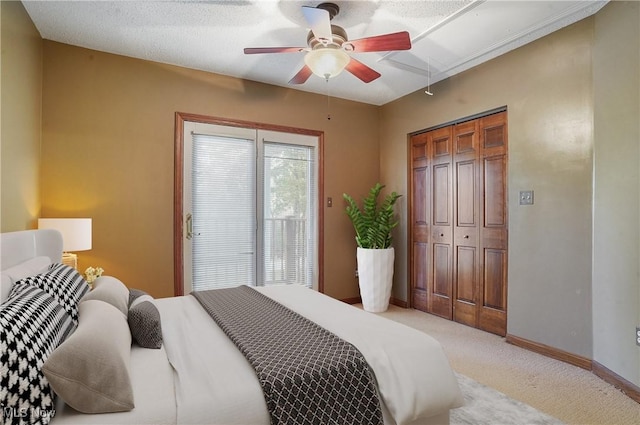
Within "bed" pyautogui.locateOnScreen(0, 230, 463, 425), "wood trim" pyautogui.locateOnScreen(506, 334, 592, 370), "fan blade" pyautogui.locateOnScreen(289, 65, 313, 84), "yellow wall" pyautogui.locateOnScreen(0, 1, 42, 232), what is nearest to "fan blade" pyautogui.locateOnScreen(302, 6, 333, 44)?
"fan blade" pyautogui.locateOnScreen(289, 65, 313, 84)

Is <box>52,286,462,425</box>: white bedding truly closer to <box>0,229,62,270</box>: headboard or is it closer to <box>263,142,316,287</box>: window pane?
<box>0,229,62,270</box>: headboard

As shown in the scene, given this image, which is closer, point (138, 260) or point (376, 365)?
point (376, 365)

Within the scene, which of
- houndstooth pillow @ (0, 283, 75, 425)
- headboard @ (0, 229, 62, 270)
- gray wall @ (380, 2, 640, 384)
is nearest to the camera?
houndstooth pillow @ (0, 283, 75, 425)

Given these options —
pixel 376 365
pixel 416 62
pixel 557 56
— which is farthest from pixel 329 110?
pixel 376 365

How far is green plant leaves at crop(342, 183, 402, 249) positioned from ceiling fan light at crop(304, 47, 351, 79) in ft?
6.73

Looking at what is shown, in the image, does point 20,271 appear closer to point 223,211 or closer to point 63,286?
point 63,286

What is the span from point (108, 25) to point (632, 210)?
405cm

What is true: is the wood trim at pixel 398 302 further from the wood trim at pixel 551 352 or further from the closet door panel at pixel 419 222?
the wood trim at pixel 551 352

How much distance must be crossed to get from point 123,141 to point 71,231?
1.05 m

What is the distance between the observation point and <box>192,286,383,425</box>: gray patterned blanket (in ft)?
4.00

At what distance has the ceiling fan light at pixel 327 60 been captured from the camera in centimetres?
233

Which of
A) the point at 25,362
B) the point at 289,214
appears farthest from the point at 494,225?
the point at 25,362

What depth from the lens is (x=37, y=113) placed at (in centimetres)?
291

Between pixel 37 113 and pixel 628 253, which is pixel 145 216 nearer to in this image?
pixel 37 113
